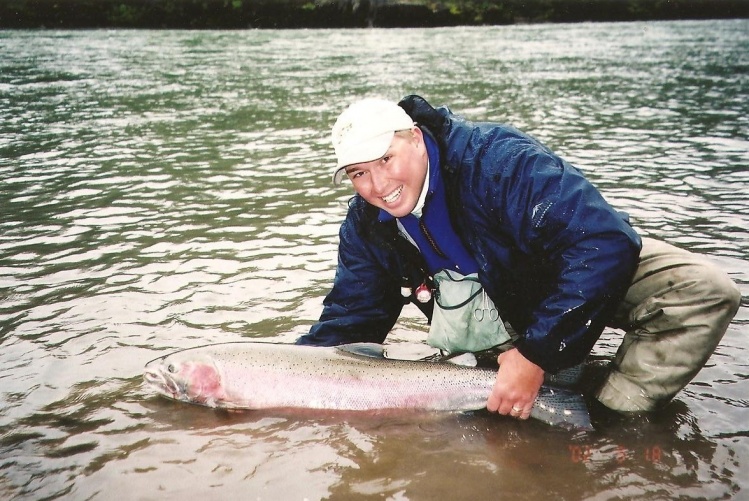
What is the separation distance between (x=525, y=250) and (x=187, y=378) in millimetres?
2114

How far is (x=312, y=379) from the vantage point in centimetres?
378

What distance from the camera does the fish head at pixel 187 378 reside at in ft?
12.5

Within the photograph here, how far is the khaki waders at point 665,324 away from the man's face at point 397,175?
1.40m

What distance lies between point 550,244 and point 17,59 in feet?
89.4

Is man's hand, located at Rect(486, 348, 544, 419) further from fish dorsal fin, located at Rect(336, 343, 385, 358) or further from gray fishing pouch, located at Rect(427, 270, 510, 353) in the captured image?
fish dorsal fin, located at Rect(336, 343, 385, 358)

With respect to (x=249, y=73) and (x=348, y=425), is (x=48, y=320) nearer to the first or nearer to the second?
(x=348, y=425)

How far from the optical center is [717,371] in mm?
4102

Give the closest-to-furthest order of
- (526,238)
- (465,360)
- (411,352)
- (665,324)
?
1. (526,238)
2. (665,324)
3. (465,360)
4. (411,352)

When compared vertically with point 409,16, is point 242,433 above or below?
below

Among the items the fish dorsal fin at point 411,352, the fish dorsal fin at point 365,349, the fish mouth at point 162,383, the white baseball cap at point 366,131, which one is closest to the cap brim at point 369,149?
the white baseball cap at point 366,131

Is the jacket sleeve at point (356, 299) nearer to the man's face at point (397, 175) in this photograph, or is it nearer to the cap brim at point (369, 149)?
the man's face at point (397, 175)

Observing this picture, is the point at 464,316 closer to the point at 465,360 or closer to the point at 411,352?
the point at 465,360

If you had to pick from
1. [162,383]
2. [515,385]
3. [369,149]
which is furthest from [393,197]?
[162,383]

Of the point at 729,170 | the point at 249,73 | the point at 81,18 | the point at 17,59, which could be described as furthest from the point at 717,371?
the point at 81,18
